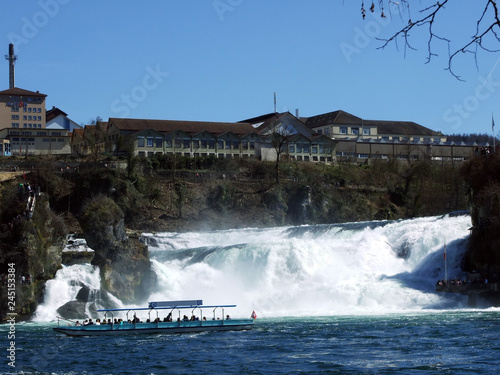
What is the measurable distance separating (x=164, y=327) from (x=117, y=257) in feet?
51.6

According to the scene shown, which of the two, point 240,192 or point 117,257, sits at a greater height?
point 240,192

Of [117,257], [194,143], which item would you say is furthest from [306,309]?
[194,143]

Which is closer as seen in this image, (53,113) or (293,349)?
(293,349)

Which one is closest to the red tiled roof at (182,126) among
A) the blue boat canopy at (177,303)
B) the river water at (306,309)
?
the river water at (306,309)

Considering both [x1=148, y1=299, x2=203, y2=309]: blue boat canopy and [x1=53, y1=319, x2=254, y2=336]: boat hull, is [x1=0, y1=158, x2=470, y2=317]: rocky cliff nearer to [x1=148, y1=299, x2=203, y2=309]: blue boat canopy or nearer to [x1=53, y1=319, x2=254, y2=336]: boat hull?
[x1=148, y1=299, x2=203, y2=309]: blue boat canopy

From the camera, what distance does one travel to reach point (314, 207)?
293 ft

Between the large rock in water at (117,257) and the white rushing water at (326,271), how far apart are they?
4.26ft

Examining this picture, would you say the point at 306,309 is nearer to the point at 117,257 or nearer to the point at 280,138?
the point at 117,257

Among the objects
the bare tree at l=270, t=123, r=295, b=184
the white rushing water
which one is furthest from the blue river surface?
the bare tree at l=270, t=123, r=295, b=184

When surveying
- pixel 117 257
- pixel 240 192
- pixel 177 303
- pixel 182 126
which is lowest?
pixel 177 303

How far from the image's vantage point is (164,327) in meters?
45.0

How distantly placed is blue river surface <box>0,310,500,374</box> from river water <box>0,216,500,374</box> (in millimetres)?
59

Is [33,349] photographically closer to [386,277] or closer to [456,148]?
[386,277]

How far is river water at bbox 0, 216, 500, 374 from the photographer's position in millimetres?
31828
